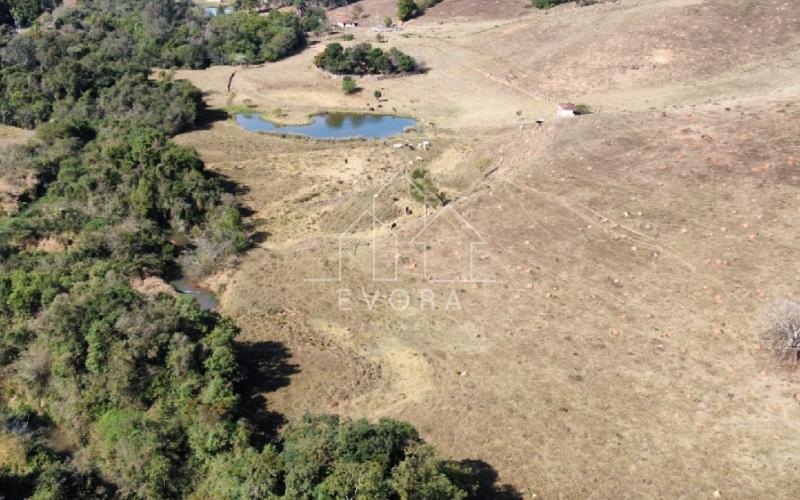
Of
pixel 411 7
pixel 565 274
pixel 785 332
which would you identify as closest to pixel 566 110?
pixel 565 274

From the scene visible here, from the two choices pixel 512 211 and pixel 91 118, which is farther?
pixel 91 118

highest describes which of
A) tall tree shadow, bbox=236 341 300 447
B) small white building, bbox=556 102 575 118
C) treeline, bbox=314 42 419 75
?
treeline, bbox=314 42 419 75

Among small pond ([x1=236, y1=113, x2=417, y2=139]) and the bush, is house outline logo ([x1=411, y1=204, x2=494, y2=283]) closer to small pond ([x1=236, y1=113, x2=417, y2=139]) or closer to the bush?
the bush

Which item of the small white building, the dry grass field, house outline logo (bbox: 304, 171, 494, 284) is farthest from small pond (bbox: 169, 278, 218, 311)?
the small white building

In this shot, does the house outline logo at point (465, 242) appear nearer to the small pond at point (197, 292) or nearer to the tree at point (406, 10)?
the small pond at point (197, 292)

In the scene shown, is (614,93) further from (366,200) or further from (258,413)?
(258,413)

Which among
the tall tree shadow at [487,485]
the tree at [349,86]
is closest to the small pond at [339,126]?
the tree at [349,86]

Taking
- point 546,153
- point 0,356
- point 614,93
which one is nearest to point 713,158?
point 546,153
